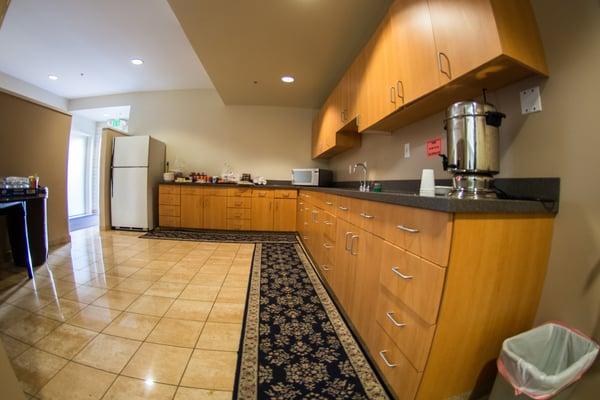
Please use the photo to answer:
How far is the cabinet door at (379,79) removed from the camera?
151 cm

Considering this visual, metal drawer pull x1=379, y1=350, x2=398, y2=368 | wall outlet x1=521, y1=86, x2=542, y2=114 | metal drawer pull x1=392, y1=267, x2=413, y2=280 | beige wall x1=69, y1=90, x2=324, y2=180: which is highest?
beige wall x1=69, y1=90, x2=324, y2=180

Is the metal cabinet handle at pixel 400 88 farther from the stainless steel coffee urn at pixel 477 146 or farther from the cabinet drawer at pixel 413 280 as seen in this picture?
the cabinet drawer at pixel 413 280

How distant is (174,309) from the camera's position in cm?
153

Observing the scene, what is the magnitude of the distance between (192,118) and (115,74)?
136 centimetres

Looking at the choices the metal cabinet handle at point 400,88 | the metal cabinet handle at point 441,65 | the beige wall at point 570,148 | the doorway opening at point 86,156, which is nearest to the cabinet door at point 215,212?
the doorway opening at point 86,156

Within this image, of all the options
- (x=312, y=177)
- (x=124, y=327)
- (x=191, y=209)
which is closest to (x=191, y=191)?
(x=191, y=209)

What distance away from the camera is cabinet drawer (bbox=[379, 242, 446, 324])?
0.74 m

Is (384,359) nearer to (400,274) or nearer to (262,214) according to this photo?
(400,274)

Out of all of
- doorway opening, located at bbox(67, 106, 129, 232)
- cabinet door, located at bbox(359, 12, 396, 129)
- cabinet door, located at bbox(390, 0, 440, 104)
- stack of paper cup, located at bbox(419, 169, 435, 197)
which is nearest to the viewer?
cabinet door, located at bbox(390, 0, 440, 104)

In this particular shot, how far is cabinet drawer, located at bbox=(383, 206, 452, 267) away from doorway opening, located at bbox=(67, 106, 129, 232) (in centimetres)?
625

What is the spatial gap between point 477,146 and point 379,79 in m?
Result: 1.00

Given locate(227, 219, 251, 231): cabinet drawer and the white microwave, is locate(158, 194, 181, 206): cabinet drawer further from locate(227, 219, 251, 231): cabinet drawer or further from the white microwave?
the white microwave

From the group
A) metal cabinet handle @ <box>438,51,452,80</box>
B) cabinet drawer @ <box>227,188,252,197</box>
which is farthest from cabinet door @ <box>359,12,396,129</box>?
cabinet drawer @ <box>227,188,252,197</box>

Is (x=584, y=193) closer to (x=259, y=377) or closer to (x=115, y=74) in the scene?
(x=259, y=377)
